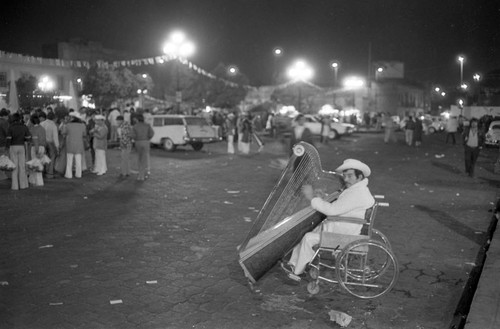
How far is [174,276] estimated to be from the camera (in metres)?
6.61

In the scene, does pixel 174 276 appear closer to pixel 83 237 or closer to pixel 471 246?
pixel 83 237

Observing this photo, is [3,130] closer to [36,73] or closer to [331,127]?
[331,127]

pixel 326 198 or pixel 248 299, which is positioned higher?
pixel 326 198

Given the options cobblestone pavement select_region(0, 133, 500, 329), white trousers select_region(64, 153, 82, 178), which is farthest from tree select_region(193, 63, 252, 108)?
cobblestone pavement select_region(0, 133, 500, 329)

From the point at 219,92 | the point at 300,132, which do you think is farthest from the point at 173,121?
the point at 219,92

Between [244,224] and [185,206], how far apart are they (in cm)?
197

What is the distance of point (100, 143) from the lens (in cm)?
1549

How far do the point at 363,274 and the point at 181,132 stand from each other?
1870cm

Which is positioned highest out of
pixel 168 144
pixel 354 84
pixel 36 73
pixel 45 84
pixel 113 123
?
pixel 354 84

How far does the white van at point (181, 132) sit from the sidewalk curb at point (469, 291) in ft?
53.8

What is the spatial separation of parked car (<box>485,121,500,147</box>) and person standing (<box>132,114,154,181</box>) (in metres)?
15.4

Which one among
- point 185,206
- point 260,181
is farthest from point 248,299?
point 260,181

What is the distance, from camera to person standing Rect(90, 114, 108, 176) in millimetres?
15273

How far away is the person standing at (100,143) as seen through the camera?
601 inches
